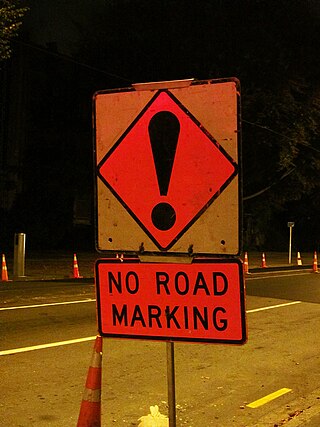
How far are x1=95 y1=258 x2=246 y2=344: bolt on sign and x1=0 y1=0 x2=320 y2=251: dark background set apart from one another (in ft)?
80.3

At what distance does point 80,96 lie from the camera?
109 feet

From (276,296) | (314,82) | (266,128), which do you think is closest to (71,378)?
(276,296)

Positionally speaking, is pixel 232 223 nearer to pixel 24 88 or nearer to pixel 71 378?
pixel 71 378

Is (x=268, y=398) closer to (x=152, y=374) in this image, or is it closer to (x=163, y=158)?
(x=152, y=374)

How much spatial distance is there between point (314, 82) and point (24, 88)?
15183 mm

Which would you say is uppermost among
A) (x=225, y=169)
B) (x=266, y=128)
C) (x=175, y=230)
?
(x=266, y=128)

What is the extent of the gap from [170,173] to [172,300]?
66 centimetres

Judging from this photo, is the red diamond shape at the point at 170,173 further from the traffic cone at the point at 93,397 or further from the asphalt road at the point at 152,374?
the asphalt road at the point at 152,374

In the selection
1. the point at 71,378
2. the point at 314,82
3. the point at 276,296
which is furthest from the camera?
the point at 314,82

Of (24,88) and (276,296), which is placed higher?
(24,88)

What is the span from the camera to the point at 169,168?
3.27 meters

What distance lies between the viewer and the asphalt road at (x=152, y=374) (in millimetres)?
5629

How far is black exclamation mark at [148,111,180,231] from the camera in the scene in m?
3.25

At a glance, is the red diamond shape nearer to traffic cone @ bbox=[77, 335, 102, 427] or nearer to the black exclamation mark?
the black exclamation mark
